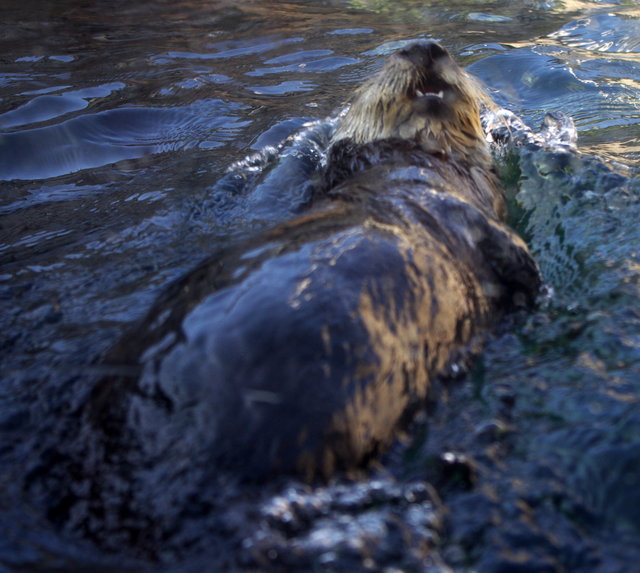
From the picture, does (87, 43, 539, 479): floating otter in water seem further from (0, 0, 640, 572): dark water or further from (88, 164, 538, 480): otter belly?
(0, 0, 640, 572): dark water

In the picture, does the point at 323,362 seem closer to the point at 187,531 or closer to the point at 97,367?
the point at 187,531

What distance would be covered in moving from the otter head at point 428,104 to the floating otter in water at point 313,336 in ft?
2.86

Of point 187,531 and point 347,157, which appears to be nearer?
point 187,531

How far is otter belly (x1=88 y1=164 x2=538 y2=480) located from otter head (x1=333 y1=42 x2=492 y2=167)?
4.50 feet

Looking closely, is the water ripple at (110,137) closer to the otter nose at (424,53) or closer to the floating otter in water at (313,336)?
the otter nose at (424,53)

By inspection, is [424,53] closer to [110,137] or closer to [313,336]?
[313,336]

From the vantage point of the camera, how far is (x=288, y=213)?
3707mm

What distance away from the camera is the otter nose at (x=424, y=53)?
3578 millimetres

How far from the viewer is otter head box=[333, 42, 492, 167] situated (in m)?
3.65

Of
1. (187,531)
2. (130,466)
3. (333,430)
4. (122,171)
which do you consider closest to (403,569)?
(333,430)

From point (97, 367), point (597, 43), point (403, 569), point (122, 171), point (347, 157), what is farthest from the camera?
point (597, 43)

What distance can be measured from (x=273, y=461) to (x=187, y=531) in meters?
0.26

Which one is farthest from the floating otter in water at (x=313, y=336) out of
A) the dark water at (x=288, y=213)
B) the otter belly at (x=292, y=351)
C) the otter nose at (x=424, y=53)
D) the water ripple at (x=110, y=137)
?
the water ripple at (x=110, y=137)

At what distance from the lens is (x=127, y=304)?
280 centimetres
